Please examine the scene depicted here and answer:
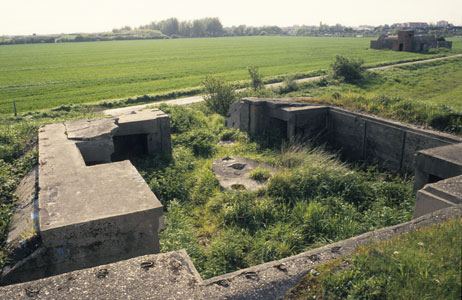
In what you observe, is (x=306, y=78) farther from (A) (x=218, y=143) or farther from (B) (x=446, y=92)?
(A) (x=218, y=143)

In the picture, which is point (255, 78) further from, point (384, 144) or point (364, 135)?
point (384, 144)

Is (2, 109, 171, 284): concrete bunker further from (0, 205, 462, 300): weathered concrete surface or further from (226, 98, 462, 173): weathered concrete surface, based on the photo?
(226, 98, 462, 173): weathered concrete surface

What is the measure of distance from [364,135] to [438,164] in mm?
3515

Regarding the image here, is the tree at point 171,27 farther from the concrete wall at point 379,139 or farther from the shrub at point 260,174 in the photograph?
the shrub at point 260,174

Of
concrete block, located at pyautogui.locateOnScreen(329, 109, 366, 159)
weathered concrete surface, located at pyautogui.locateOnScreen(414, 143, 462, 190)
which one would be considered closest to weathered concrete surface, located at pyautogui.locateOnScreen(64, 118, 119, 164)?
weathered concrete surface, located at pyautogui.locateOnScreen(414, 143, 462, 190)

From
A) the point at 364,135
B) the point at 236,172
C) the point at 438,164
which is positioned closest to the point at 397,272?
the point at 438,164

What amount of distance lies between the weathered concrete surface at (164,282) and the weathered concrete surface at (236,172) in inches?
167

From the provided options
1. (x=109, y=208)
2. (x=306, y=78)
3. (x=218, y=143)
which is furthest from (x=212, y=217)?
(x=306, y=78)

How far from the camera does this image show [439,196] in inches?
192

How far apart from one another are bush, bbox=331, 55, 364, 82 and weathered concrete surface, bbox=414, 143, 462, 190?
19.7m

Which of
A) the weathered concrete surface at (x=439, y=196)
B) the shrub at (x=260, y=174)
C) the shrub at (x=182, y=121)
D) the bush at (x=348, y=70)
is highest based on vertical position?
the bush at (x=348, y=70)

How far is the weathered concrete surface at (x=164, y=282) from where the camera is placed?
2955mm

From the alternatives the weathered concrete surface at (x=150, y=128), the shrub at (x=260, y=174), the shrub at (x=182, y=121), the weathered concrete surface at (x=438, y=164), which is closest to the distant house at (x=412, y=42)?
the shrub at (x=182, y=121)

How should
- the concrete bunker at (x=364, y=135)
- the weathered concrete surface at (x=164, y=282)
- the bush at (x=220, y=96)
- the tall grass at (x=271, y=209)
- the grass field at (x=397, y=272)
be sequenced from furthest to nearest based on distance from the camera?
the bush at (x=220, y=96)
the concrete bunker at (x=364, y=135)
the tall grass at (x=271, y=209)
the weathered concrete surface at (x=164, y=282)
the grass field at (x=397, y=272)
